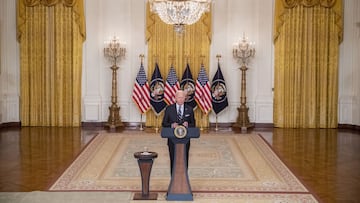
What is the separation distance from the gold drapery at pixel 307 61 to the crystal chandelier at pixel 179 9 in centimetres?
619

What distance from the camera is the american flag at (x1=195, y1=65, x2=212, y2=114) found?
14.7 metres

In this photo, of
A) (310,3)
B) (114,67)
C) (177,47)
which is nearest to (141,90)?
(114,67)

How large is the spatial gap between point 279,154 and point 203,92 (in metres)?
4.19

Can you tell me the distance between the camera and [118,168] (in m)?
9.66

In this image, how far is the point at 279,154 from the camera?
36.2ft

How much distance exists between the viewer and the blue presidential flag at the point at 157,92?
1484 centimetres

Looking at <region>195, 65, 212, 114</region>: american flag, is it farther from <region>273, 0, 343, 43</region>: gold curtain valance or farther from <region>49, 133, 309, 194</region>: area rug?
<region>273, 0, 343, 43</region>: gold curtain valance

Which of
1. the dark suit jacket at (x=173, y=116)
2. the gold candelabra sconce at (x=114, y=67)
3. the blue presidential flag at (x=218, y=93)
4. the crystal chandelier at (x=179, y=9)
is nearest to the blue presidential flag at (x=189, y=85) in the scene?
the blue presidential flag at (x=218, y=93)

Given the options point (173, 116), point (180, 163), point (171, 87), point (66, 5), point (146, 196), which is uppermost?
point (66, 5)

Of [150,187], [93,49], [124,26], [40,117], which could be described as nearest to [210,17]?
[124,26]

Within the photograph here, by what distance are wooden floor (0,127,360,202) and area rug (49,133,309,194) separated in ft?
0.90

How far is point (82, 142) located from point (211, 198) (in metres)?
5.47

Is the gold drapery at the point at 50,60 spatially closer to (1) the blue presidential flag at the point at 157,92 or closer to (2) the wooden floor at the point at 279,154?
(2) the wooden floor at the point at 279,154

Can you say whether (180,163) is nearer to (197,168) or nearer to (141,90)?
(197,168)
